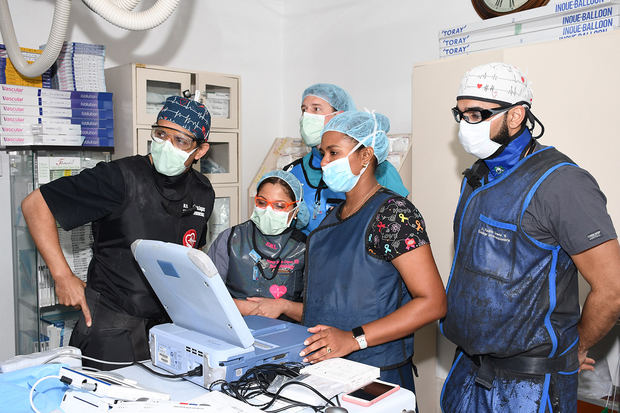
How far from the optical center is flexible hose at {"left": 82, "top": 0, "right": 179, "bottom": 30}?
115 inches

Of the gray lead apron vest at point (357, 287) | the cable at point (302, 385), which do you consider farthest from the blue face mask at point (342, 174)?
the cable at point (302, 385)

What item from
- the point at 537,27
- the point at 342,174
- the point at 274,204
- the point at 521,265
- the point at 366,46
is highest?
the point at 366,46

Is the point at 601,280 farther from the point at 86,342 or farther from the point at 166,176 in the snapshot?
the point at 86,342

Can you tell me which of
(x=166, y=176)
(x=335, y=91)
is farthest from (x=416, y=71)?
(x=166, y=176)

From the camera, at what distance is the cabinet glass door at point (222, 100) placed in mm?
3777

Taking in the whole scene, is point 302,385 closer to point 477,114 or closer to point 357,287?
point 357,287

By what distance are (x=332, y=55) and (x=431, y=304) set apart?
10.5 feet

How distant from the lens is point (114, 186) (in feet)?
7.16

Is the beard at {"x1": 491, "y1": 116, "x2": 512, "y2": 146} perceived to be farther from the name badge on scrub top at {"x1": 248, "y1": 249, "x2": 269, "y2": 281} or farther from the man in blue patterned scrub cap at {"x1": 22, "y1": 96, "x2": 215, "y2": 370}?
the man in blue patterned scrub cap at {"x1": 22, "y1": 96, "x2": 215, "y2": 370}

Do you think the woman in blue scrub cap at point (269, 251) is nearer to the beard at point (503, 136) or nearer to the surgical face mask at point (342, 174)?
the surgical face mask at point (342, 174)

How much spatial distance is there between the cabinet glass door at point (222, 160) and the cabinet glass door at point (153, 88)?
0.45 metres

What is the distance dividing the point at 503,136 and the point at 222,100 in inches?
96.9

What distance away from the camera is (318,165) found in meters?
2.69

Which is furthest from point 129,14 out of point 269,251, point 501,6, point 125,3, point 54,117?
point 501,6
